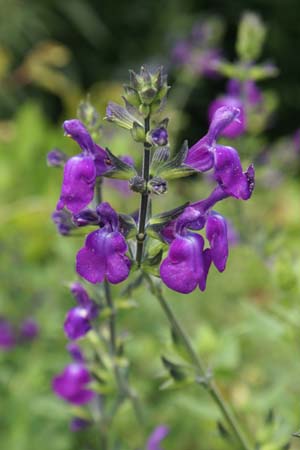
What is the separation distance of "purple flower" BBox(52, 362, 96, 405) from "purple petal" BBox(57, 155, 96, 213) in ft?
2.43

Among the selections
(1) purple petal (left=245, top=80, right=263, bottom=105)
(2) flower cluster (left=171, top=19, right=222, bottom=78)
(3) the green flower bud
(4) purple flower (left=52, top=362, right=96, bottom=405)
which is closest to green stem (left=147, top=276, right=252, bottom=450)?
(4) purple flower (left=52, top=362, right=96, bottom=405)

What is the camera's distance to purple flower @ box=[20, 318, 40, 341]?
101 inches

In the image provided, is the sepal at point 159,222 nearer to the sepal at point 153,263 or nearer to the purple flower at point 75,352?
the sepal at point 153,263

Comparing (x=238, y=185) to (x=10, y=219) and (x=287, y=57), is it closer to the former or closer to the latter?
(x=10, y=219)

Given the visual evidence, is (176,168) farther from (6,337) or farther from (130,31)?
(130,31)

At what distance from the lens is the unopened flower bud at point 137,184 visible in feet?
3.62

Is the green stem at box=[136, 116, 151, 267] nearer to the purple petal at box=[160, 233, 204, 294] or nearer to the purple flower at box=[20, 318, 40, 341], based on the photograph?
the purple petal at box=[160, 233, 204, 294]

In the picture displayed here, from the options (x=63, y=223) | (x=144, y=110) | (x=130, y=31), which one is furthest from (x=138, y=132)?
(x=130, y=31)

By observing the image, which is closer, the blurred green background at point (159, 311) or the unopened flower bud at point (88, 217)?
the unopened flower bud at point (88, 217)

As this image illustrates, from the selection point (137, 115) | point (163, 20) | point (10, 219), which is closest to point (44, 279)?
point (10, 219)

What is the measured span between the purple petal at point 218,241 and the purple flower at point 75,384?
73 cm

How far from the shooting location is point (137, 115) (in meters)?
1.20

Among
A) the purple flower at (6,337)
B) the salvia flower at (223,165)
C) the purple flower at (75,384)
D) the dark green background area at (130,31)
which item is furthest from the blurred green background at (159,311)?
the dark green background area at (130,31)

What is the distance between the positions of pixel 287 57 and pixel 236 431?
5.79 m
